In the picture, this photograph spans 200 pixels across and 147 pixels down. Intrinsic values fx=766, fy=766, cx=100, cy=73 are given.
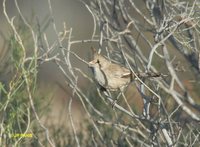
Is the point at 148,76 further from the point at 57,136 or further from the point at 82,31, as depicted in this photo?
the point at 82,31

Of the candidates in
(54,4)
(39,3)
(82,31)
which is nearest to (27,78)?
(82,31)

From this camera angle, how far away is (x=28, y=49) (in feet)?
19.7

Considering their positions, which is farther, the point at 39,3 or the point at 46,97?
the point at 39,3

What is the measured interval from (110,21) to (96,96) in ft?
2.41

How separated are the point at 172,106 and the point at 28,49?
122cm

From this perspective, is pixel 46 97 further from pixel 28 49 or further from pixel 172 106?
pixel 172 106

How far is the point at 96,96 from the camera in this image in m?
5.95

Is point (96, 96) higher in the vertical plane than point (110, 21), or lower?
lower

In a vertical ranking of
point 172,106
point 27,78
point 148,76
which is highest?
point 27,78

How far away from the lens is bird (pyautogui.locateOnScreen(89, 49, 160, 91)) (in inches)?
217

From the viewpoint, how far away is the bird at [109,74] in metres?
5.51

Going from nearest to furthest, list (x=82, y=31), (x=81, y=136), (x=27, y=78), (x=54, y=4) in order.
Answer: (x=27, y=78) → (x=81, y=136) → (x=82, y=31) → (x=54, y=4)

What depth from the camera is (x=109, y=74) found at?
5723mm

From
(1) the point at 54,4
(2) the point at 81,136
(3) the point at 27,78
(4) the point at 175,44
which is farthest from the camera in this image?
(1) the point at 54,4
